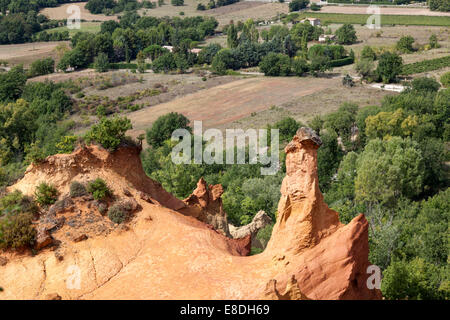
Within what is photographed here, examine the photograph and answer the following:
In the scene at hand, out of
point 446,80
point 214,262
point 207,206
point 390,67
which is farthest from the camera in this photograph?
point 390,67

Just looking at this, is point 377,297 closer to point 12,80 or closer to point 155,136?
point 155,136

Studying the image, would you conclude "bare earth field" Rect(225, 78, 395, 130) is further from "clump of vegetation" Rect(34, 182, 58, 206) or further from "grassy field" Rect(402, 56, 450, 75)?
"clump of vegetation" Rect(34, 182, 58, 206)

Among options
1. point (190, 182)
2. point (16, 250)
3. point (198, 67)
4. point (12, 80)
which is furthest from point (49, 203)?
point (198, 67)

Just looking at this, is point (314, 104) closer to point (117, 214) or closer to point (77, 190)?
point (77, 190)

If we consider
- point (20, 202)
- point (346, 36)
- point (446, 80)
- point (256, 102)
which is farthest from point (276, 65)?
point (20, 202)

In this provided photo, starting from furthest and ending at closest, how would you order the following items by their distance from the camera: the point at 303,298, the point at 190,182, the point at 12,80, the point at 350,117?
the point at 12,80 < the point at 350,117 < the point at 190,182 < the point at 303,298

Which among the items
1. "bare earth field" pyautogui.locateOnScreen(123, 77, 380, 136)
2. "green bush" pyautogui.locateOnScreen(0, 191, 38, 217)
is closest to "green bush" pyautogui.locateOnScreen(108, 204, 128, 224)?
"green bush" pyautogui.locateOnScreen(0, 191, 38, 217)
